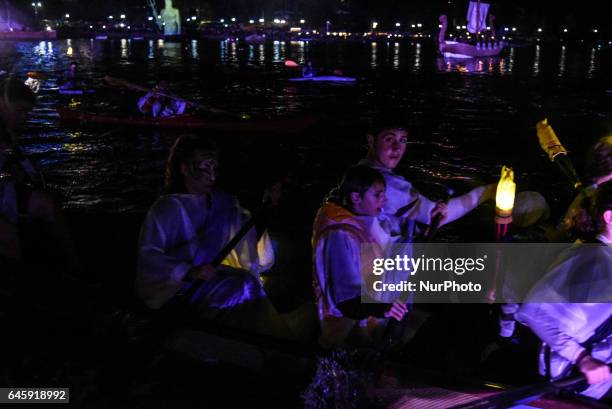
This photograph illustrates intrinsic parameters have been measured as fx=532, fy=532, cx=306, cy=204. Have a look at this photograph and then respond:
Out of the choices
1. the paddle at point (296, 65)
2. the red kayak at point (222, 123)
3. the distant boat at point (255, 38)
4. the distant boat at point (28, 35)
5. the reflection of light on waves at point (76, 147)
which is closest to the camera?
the red kayak at point (222, 123)

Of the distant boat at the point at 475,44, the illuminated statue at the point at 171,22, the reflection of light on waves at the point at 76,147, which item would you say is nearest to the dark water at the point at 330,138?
the reflection of light on waves at the point at 76,147

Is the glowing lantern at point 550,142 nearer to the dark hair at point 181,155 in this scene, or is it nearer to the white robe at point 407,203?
the white robe at point 407,203

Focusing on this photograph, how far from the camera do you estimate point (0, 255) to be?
452cm

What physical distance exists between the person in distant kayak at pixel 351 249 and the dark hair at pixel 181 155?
111cm

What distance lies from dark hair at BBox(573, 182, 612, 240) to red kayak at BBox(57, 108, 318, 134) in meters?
15.5

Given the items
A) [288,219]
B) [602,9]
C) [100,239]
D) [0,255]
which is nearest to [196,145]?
[0,255]

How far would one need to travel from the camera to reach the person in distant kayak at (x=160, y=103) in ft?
62.1

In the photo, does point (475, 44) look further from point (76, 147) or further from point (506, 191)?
point (506, 191)

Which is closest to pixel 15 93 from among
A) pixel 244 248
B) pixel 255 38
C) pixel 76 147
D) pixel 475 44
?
pixel 244 248

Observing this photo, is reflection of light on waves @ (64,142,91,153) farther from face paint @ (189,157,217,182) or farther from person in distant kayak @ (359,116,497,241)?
person in distant kayak @ (359,116,497,241)

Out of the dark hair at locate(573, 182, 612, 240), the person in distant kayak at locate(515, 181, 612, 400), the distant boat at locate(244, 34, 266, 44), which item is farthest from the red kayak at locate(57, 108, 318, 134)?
the distant boat at locate(244, 34, 266, 44)

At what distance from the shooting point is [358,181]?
11.0 feet

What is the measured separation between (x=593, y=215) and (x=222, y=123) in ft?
52.5

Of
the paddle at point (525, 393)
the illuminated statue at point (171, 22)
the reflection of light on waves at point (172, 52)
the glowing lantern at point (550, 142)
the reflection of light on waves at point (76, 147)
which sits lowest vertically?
the reflection of light on waves at point (76, 147)
